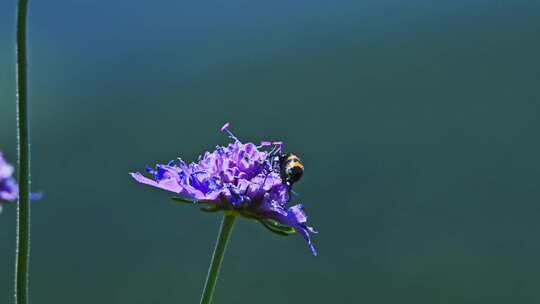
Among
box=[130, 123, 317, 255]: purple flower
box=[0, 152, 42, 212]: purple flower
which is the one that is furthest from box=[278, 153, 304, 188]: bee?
box=[0, 152, 42, 212]: purple flower

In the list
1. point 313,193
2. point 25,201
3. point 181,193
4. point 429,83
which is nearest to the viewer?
point 25,201

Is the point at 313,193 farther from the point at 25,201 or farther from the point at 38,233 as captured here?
the point at 25,201

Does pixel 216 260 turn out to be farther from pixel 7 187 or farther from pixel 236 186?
pixel 7 187

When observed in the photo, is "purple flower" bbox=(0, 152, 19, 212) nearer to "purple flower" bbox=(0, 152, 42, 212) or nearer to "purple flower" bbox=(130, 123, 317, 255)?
"purple flower" bbox=(0, 152, 42, 212)

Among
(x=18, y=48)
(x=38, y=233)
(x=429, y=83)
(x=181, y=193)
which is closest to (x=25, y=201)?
(x=18, y=48)

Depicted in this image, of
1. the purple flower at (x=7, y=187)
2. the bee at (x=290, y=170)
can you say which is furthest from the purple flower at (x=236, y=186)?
the purple flower at (x=7, y=187)

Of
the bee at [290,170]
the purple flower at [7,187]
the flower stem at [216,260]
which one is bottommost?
the flower stem at [216,260]

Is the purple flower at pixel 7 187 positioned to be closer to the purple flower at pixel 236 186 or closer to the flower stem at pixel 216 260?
the purple flower at pixel 236 186
